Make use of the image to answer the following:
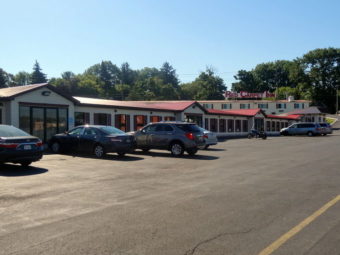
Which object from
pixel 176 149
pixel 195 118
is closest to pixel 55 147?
pixel 176 149

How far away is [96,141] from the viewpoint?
1734 centimetres

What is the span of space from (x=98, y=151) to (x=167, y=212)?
35.9 feet

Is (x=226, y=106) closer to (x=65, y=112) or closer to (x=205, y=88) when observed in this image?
(x=205, y=88)

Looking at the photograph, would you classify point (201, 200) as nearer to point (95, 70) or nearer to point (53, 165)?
point (53, 165)

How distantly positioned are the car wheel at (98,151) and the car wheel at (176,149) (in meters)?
3.55

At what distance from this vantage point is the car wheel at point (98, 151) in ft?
56.8

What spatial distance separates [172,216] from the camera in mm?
6676

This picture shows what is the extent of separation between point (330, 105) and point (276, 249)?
114 metres

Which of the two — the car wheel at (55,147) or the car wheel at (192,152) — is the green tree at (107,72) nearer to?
the car wheel at (55,147)

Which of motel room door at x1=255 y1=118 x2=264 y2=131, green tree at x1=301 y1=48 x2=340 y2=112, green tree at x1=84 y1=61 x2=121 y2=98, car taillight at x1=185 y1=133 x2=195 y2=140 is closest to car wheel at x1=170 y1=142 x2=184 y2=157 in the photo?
car taillight at x1=185 y1=133 x2=195 y2=140

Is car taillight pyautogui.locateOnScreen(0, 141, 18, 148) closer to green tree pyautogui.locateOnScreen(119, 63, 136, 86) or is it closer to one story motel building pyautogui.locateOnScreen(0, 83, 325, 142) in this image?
one story motel building pyautogui.locateOnScreen(0, 83, 325, 142)

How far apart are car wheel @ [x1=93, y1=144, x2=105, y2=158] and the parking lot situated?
15.3 feet

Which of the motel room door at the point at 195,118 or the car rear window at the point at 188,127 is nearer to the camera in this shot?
the car rear window at the point at 188,127

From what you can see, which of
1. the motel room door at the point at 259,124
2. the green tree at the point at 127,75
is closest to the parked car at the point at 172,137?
the motel room door at the point at 259,124
